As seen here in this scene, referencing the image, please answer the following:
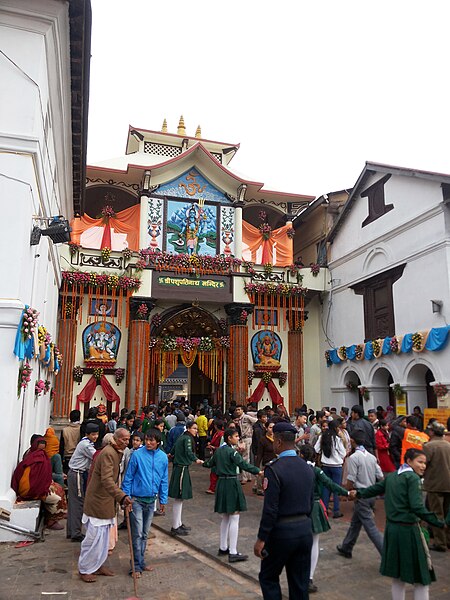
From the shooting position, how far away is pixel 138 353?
61.7ft

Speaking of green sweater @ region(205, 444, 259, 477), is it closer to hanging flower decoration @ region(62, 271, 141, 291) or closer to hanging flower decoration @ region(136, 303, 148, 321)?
hanging flower decoration @ region(136, 303, 148, 321)

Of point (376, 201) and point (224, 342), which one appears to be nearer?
point (376, 201)

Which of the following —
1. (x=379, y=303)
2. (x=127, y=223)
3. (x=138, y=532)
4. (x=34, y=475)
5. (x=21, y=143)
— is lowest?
(x=138, y=532)

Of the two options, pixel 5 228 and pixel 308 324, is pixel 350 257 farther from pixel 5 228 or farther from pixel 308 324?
pixel 5 228

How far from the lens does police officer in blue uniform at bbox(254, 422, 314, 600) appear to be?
423 centimetres

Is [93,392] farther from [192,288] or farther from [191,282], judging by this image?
[191,282]

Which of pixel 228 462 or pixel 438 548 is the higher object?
pixel 228 462

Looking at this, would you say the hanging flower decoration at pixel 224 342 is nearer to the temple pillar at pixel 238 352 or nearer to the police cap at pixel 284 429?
the temple pillar at pixel 238 352

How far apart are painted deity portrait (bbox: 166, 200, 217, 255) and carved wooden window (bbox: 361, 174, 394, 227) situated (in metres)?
6.08

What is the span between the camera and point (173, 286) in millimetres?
19562

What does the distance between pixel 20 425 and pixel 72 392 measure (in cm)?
1030

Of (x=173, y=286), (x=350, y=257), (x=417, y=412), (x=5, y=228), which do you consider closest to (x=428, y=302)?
(x=417, y=412)

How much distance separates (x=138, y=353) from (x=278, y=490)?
15.0 metres

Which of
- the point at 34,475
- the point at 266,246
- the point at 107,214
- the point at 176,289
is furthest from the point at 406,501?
the point at 266,246
